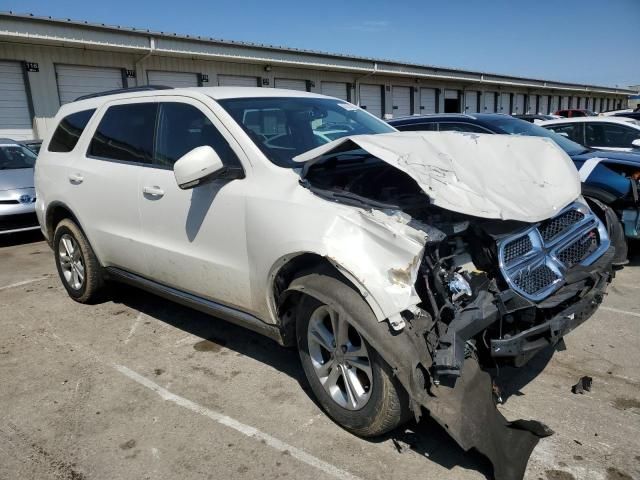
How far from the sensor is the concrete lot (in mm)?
2668

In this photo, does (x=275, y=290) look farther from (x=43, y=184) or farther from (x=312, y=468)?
(x=43, y=184)

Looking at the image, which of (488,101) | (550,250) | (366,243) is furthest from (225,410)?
(488,101)

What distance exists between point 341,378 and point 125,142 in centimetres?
266

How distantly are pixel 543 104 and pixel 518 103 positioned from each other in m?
6.78

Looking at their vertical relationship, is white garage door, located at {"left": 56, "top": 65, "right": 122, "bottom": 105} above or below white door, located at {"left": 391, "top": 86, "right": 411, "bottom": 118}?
above

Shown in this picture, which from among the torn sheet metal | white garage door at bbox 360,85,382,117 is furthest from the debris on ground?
white garage door at bbox 360,85,382,117

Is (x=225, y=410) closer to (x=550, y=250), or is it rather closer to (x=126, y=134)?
(x=550, y=250)

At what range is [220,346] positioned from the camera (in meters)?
4.15

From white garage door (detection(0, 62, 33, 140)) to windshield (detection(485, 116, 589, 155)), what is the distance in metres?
13.6

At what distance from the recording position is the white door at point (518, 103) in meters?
41.5

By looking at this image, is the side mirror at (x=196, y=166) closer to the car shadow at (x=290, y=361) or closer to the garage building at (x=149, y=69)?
the car shadow at (x=290, y=361)

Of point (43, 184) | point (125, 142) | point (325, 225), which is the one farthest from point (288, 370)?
point (43, 184)

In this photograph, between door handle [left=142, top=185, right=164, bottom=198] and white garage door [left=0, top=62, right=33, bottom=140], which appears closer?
door handle [left=142, top=185, right=164, bottom=198]

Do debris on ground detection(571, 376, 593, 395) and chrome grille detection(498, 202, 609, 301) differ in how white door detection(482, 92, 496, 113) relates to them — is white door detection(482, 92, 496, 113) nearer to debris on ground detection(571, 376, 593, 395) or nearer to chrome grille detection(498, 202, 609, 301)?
chrome grille detection(498, 202, 609, 301)
